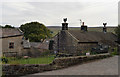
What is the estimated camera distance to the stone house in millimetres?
22594

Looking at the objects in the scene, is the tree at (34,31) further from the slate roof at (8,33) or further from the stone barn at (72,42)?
the stone barn at (72,42)

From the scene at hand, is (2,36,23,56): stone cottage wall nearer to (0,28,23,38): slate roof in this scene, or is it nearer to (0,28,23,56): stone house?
(0,28,23,56): stone house

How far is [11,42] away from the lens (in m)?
23.5

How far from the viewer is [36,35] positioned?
52.2m

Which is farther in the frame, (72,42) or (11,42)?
(11,42)

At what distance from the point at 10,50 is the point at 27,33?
3139 centimetres

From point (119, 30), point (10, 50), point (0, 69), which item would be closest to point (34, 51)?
point (10, 50)

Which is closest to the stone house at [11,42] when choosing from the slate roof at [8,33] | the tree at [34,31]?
the slate roof at [8,33]

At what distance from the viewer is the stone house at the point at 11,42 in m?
22.6

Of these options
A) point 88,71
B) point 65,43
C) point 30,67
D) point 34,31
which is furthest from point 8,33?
point 34,31

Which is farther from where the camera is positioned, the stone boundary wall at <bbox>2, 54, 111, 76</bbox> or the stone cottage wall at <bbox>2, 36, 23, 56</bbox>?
the stone cottage wall at <bbox>2, 36, 23, 56</bbox>

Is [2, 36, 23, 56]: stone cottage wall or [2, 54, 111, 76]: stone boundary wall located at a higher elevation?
[2, 36, 23, 56]: stone cottage wall

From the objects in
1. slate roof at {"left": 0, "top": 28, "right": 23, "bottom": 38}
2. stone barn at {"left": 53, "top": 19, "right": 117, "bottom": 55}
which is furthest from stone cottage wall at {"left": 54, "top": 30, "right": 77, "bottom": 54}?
slate roof at {"left": 0, "top": 28, "right": 23, "bottom": 38}

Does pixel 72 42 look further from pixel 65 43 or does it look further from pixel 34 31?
pixel 34 31
